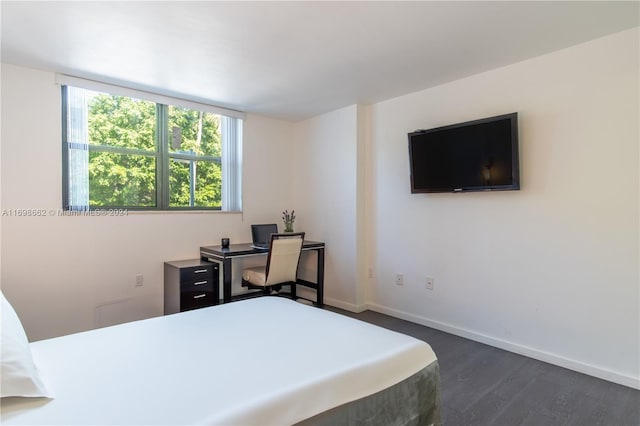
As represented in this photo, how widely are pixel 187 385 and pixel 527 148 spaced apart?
9.50 ft

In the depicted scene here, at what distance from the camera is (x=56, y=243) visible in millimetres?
2957

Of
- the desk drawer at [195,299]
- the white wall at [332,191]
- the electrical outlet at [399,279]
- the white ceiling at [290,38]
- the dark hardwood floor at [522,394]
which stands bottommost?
the dark hardwood floor at [522,394]

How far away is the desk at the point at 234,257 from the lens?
10.9ft

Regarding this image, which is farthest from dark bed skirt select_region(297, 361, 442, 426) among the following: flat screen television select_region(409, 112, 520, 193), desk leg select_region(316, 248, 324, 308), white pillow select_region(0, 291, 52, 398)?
desk leg select_region(316, 248, 324, 308)

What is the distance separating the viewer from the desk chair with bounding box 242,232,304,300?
11.1ft

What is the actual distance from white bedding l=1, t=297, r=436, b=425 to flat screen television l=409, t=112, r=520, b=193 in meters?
1.82

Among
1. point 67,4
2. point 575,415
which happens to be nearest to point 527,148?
point 575,415

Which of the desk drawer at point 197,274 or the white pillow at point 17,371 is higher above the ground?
the white pillow at point 17,371

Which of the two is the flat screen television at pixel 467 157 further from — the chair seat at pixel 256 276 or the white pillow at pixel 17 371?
the white pillow at pixel 17 371

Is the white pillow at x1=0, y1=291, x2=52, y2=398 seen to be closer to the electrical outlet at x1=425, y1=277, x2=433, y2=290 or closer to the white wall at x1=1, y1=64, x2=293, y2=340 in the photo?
the white wall at x1=1, y1=64, x2=293, y2=340

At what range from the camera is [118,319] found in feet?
10.8

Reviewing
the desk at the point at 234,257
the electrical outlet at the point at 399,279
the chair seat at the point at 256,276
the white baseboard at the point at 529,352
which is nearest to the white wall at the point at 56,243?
the desk at the point at 234,257

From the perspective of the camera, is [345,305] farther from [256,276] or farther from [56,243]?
[56,243]

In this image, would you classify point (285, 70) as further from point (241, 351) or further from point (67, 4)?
point (241, 351)
